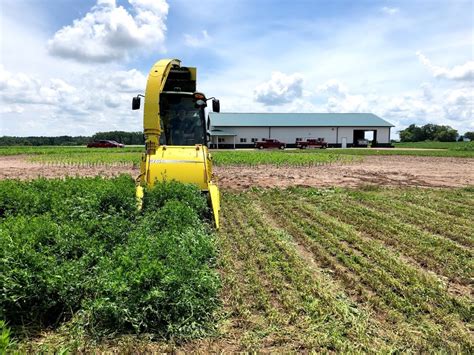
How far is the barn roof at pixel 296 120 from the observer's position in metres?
59.7

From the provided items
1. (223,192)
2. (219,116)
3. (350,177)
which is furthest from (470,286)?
(219,116)

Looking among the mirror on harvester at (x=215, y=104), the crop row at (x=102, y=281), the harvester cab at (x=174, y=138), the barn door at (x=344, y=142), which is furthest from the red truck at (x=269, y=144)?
the crop row at (x=102, y=281)

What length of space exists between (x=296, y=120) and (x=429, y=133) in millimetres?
45121

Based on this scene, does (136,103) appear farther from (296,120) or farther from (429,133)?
(429,133)

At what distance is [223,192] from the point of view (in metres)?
14.0

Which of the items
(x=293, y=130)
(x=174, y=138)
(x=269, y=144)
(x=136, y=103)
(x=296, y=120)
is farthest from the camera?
(x=296, y=120)

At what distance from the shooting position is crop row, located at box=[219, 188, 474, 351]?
13.1ft

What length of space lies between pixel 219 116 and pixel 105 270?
57824 millimetres

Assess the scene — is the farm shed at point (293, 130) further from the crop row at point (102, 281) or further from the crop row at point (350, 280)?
the crop row at point (102, 281)

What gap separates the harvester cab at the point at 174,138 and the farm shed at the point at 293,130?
47.6 m

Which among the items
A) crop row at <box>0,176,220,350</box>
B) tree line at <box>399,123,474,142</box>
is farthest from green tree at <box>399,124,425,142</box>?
crop row at <box>0,176,220,350</box>

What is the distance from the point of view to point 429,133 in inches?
3585

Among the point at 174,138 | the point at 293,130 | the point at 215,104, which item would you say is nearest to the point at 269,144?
the point at 293,130

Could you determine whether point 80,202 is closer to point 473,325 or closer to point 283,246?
point 283,246
